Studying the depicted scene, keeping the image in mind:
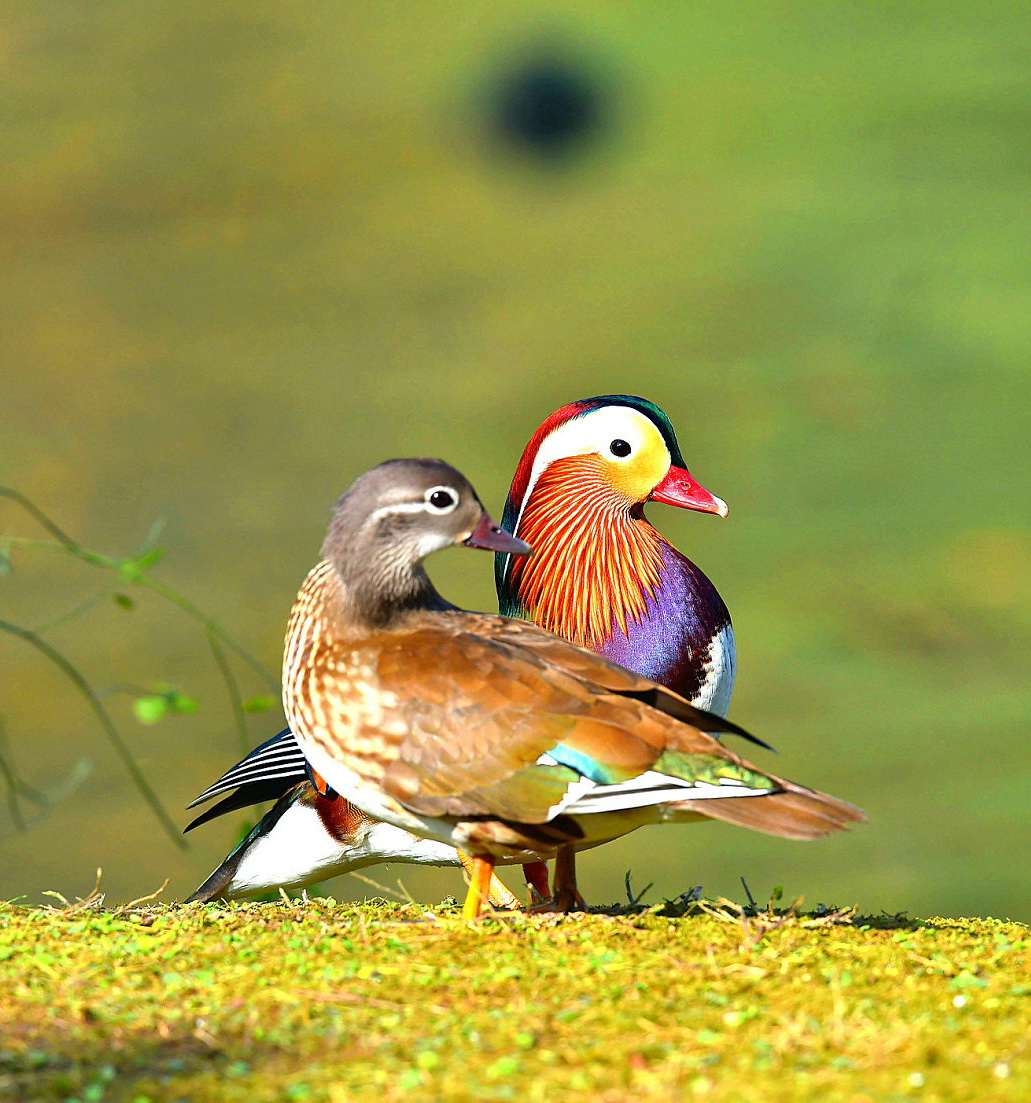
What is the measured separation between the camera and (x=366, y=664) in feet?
9.34

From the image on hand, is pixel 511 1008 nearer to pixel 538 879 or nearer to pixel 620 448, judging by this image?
pixel 538 879

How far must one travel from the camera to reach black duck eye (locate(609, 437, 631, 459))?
12.3 ft

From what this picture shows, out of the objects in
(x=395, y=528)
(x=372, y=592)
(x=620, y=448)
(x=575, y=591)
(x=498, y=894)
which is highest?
(x=620, y=448)

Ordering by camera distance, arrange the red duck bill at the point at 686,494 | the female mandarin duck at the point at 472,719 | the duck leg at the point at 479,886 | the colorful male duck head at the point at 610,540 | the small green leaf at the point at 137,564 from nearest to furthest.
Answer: the small green leaf at the point at 137,564 < the female mandarin duck at the point at 472,719 < the duck leg at the point at 479,886 < the colorful male duck head at the point at 610,540 < the red duck bill at the point at 686,494

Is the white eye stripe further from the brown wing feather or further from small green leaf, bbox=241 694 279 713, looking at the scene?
small green leaf, bbox=241 694 279 713

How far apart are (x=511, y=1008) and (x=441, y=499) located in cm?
119

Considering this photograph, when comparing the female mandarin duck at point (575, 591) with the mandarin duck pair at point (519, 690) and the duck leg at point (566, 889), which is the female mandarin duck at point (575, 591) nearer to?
the mandarin duck pair at point (519, 690)

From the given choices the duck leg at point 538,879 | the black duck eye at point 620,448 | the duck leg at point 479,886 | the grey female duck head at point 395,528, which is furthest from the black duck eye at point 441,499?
the duck leg at point 538,879

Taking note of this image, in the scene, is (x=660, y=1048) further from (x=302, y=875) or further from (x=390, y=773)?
(x=302, y=875)

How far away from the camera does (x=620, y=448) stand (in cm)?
376

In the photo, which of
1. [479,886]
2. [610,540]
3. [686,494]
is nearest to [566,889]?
[479,886]

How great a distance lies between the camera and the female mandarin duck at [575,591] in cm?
366

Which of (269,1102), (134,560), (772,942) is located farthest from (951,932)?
(134,560)

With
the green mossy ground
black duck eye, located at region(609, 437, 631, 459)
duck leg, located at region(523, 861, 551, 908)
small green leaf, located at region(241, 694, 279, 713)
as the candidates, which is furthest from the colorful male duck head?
small green leaf, located at region(241, 694, 279, 713)
